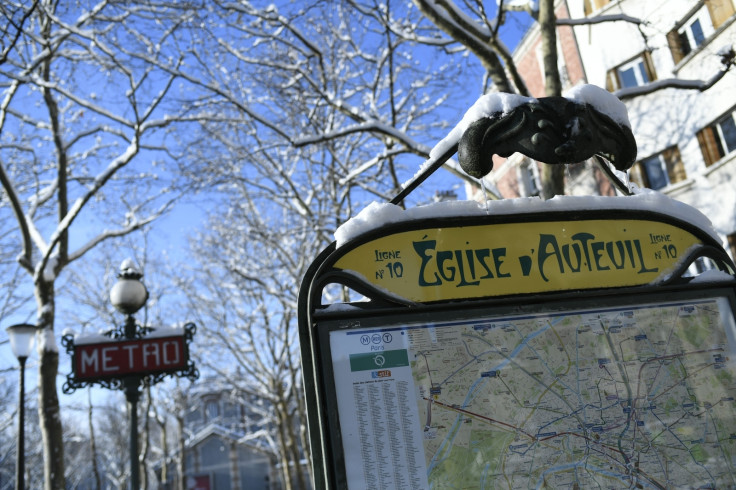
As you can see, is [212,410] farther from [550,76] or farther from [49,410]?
[550,76]

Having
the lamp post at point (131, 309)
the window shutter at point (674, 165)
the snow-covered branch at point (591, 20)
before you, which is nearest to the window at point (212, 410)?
the window shutter at point (674, 165)

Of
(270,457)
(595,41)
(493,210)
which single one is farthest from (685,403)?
(270,457)

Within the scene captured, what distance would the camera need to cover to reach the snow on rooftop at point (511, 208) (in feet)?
8.51

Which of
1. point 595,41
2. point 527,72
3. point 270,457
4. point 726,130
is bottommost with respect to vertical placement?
point 270,457

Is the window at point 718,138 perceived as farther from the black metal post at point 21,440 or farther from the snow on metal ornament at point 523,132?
the black metal post at point 21,440

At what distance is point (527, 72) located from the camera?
24188 millimetres

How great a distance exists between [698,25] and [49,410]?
56.1 ft

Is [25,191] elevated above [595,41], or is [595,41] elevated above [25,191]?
[595,41]

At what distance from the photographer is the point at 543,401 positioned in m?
2.63

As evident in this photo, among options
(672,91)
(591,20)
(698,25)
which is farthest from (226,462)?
(591,20)

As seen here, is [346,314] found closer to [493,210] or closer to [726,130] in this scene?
[493,210]

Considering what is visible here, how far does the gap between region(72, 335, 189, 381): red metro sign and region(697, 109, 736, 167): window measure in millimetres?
14353

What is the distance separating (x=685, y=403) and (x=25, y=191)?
1618cm

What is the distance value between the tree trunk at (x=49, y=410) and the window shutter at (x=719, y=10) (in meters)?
16.0
